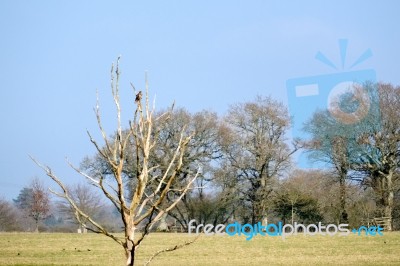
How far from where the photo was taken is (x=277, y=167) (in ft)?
166

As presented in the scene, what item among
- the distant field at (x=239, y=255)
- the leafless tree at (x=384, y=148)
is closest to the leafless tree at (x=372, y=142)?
the leafless tree at (x=384, y=148)

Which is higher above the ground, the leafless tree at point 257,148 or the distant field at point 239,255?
the leafless tree at point 257,148

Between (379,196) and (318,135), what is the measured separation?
24.0ft

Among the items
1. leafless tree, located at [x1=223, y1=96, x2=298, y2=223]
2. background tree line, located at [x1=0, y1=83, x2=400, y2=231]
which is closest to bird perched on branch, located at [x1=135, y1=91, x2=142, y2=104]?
background tree line, located at [x1=0, y1=83, x2=400, y2=231]

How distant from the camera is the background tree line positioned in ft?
140

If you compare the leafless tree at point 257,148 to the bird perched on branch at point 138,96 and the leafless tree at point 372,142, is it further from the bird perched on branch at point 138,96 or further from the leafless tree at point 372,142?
the bird perched on branch at point 138,96

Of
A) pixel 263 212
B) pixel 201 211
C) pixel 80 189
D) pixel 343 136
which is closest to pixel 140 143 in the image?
pixel 343 136

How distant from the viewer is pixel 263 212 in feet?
162

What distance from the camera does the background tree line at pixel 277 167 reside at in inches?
1684

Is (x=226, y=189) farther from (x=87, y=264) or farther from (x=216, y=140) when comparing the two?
(x=87, y=264)

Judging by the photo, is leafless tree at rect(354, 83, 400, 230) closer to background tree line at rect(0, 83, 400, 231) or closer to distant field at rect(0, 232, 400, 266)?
background tree line at rect(0, 83, 400, 231)

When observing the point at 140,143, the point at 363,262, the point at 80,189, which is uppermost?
the point at 80,189

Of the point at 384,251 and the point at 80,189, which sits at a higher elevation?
the point at 80,189

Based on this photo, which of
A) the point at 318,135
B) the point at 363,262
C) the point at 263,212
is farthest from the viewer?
the point at 263,212
